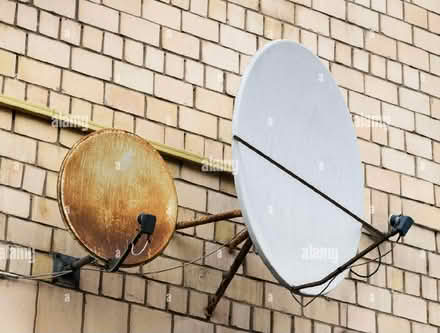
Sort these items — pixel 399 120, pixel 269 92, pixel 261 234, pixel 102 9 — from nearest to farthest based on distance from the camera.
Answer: pixel 261 234
pixel 269 92
pixel 102 9
pixel 399 120

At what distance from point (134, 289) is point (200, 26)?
2354mm

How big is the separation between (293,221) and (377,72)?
2733 millimetres

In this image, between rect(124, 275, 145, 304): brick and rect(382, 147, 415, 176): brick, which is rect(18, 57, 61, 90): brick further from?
rect(382, 147, 415, 176): brick

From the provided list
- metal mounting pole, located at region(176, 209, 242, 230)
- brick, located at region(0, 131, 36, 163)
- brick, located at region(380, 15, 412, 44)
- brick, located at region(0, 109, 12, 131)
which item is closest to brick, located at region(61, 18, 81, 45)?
brick, located at region(0, 109, 12, 131)

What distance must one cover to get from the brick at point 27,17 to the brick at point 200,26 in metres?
1.34

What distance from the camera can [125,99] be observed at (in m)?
9.70

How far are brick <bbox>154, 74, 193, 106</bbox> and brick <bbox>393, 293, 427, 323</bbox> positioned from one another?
2.37 m

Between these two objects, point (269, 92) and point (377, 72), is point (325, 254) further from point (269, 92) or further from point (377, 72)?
point (377, 72)

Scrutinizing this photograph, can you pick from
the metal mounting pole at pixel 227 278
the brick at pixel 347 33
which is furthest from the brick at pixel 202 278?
the brick at pixel 347 33

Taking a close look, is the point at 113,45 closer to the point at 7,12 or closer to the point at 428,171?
the point at 7,12

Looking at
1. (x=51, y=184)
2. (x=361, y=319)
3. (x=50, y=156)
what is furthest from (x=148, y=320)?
(x=361, y=319)

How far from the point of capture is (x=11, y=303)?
8570 mm

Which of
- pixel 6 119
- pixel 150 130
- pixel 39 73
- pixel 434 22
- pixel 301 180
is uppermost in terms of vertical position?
pixel 434 22

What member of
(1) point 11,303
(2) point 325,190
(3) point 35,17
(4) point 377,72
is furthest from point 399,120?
(1) point 11,303
